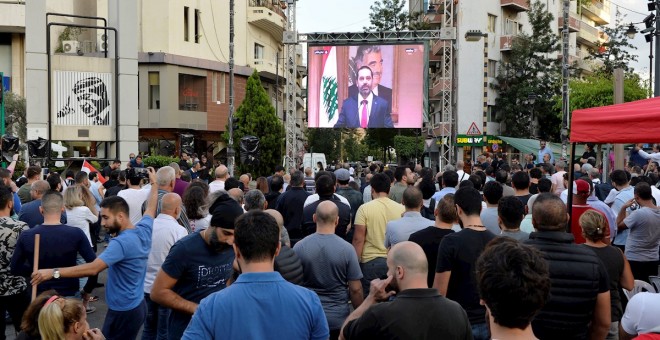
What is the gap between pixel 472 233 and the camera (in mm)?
5137

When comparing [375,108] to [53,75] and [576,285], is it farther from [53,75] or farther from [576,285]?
[576,285]

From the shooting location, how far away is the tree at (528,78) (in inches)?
1863

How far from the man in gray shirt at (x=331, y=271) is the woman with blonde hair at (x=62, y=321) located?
2.08 metres

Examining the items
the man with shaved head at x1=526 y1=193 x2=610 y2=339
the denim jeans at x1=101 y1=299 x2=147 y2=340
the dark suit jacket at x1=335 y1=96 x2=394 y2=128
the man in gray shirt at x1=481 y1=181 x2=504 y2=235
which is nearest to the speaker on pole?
the dark suit jacket at x1=335 y1=96 x2=394 y2=128

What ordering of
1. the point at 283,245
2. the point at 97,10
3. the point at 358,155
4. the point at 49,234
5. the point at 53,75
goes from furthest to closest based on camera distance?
1. the point at 358,155
2. the point at 97,10
3. the point at 53,75
4. the point at 49,234
5. the point at 283,245

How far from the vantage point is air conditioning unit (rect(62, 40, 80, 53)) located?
1512 inches

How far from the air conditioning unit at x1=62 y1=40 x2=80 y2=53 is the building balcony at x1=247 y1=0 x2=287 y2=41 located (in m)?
13.0

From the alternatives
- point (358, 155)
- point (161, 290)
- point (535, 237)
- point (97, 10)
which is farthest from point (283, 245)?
point (358, 155)

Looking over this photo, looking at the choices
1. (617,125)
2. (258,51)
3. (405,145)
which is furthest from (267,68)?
(617,125)

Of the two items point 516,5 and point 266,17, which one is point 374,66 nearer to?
point 266,17

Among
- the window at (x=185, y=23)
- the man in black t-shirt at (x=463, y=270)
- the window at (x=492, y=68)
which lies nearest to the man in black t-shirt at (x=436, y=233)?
the man in black t-shirt at (x=463, y=270)

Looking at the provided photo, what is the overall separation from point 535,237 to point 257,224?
2.14 meters

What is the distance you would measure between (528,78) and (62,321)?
46.7 m

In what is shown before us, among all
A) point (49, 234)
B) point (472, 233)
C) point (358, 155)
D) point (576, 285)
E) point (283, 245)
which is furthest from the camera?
point (358, 155)
